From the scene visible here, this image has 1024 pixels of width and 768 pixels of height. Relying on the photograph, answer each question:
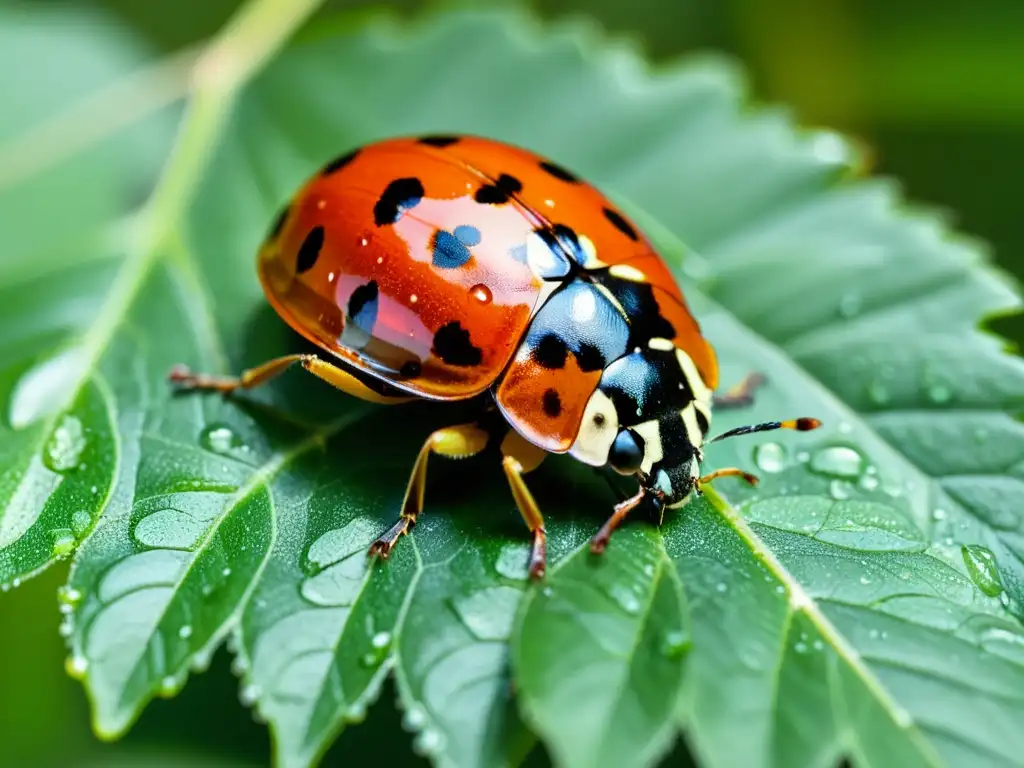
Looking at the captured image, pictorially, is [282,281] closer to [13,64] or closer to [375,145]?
[375,145]

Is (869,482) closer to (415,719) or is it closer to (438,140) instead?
(415,719)

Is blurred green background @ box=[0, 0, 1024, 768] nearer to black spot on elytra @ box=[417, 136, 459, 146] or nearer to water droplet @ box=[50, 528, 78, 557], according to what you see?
black spot on elytra @ box=[417, 136, 459, 146]

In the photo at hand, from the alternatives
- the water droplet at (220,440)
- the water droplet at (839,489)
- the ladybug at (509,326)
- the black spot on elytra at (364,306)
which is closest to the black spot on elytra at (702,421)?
the ladybug at (509,326)

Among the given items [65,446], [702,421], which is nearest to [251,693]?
[65,446]

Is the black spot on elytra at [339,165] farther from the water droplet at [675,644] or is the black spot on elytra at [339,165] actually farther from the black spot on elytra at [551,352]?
the water droplet at [675,644]

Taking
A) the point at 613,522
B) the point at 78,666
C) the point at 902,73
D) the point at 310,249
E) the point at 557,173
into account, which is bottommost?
the point at 78,666
